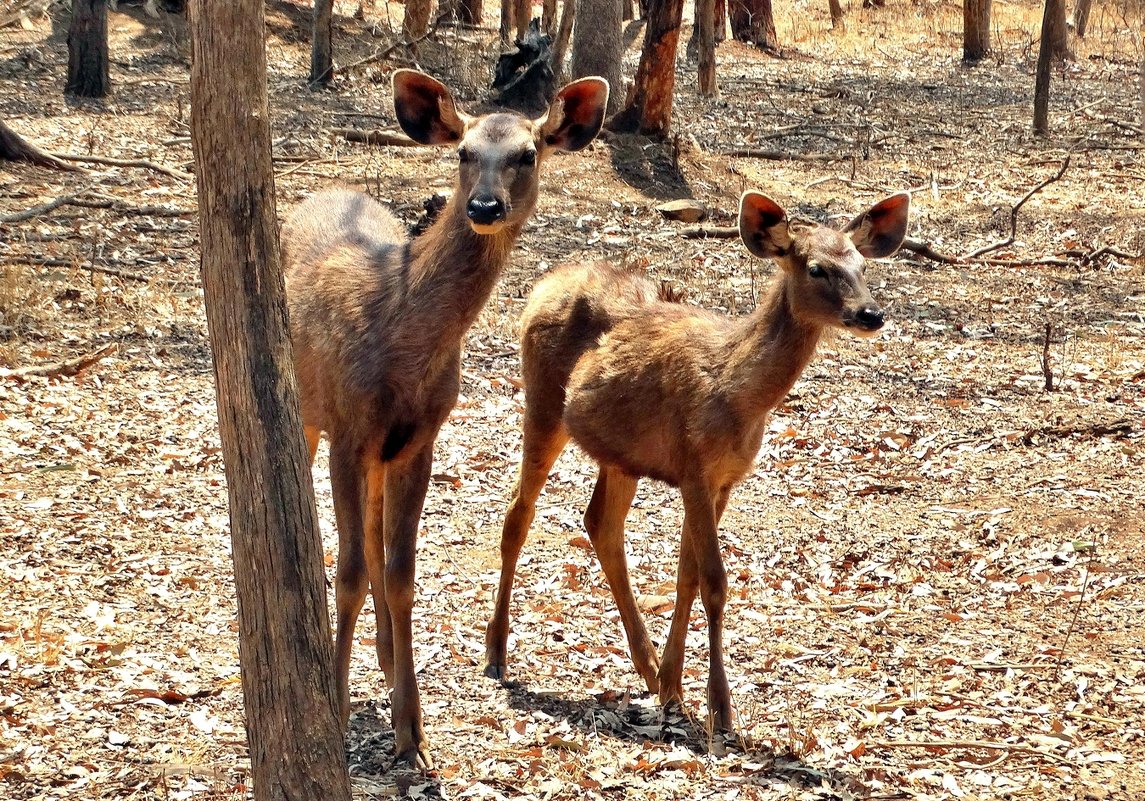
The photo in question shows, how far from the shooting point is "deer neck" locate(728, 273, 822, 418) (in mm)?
6590

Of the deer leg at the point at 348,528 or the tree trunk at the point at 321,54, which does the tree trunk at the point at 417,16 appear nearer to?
the tree trunk at the point at 321,54

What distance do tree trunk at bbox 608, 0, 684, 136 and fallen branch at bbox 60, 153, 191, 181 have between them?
5.75 meters

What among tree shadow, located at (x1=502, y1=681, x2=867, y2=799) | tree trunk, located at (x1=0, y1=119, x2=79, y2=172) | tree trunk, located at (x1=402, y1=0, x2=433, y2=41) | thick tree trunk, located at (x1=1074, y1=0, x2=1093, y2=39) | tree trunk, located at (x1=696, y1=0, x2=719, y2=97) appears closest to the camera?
tree shadow, located at (x1=502, y1=681, x2=867, y2=799)

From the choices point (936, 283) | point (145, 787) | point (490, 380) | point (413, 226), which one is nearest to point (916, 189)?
point (936, 283)

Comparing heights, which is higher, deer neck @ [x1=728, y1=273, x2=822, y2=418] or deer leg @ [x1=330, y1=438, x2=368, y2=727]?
deer neck @ [x1=728, y1=273, x2=822, y2=418]

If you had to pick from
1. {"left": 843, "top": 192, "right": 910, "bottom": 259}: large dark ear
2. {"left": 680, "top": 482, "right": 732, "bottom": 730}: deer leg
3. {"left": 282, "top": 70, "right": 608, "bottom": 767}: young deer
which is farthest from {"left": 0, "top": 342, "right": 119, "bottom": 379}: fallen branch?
{"left": 843, "top": 192, "right": 910, "bottom": 259}: large dark ear

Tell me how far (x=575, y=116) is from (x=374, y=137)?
11.3 meters

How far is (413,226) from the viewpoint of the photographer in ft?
45.5

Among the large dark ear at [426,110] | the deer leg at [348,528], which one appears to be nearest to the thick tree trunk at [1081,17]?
the large dark ear at [426,110]

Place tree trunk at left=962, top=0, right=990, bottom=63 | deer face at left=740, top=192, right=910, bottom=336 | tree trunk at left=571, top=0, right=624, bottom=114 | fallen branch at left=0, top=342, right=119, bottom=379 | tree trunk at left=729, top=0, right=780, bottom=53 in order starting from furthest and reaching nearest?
tree trunk at left=729, top=0, right=780, bottom=53 → tree trunk at left=962, top=0, right=990, bottom=63 → tree trunk at left=571, top=0, right=624, bottom=114 → fallen branch at left=0, top=342, right=119, bottom=379 → deer face at left=740, top=192, right=910, bottom=336

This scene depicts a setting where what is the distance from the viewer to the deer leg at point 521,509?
23.4 feet

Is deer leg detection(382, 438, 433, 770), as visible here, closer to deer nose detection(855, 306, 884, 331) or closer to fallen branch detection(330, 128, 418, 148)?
deer nose detection(855, 306, 884, 331)

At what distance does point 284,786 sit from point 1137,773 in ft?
12.3

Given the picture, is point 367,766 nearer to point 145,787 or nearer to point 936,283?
point 145,787
